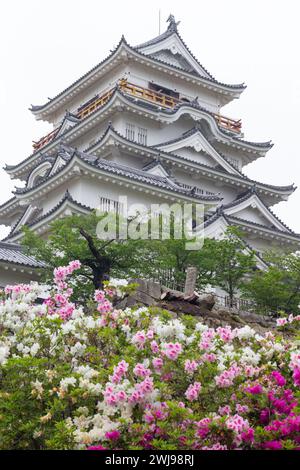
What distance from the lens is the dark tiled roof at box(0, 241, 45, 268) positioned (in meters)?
21.2

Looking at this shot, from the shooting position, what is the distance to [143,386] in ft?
21.6

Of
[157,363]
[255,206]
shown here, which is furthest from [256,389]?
[255,206]

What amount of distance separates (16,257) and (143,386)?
1603 centimetres

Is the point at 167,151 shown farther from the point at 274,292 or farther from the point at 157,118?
the point at 274,292

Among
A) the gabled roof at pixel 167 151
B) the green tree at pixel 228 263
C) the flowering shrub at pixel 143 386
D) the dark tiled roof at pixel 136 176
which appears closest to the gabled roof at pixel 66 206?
the dark tiled roof at pixel 136 176

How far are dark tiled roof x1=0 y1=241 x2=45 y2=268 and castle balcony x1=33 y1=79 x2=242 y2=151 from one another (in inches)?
453

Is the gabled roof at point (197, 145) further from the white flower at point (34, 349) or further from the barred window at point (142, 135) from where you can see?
the white flower at point (34, 349)

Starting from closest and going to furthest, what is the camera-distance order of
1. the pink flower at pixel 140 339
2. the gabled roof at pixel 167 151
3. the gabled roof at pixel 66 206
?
the pink flower at pixel 140 339 < the gabled roof at pixel 66 206 < the gabled roof at pixel 167 151

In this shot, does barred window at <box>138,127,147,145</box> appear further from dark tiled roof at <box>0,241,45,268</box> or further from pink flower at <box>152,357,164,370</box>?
pink flower at <box>152,357,164,370</box>

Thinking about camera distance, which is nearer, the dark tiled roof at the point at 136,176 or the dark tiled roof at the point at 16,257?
the dark tiled roof at the point at 16,257

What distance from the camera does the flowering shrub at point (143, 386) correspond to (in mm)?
6223

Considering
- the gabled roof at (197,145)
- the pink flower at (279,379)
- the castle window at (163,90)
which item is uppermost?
the castle window at (163,90)

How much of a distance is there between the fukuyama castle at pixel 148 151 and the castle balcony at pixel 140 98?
67 mm

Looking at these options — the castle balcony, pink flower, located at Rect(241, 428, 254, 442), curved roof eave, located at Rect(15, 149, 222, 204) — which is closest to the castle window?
the castle balcony
